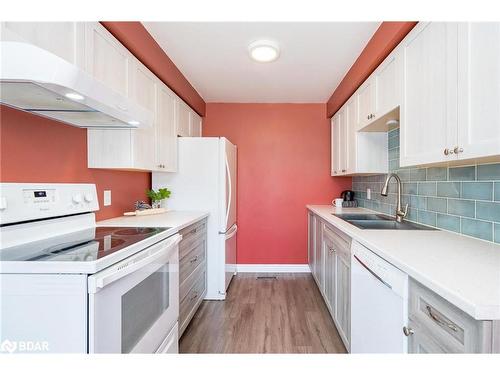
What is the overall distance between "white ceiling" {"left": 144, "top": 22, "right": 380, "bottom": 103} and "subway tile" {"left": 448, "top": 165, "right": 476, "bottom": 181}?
3.79 feet

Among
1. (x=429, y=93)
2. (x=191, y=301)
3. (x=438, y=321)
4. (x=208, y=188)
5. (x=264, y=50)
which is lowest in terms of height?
(x=191, y=301)

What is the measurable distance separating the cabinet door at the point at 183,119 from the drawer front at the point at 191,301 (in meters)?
1.53

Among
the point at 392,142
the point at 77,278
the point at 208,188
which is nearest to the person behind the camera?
the point at 77,278

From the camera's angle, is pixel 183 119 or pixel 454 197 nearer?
pixel 454 197

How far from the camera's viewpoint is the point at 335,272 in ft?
6.72

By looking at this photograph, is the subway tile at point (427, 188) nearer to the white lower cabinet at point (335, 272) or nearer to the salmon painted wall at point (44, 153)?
the white lower cabinet at point (335, 272)

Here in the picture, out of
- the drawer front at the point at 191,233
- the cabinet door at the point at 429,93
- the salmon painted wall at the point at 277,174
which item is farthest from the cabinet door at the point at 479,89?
the salmon painted wall at the point at 277,174

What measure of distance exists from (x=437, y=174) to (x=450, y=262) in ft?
Result: 3.25

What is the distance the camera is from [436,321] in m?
0.83

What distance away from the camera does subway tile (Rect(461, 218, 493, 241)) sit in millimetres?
1304

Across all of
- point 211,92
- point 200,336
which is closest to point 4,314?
point 200,336

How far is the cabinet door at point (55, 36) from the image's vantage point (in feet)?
3.43

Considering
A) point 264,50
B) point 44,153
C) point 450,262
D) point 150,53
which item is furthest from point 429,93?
point 44,153

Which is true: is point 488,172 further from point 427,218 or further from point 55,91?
point 55,91
